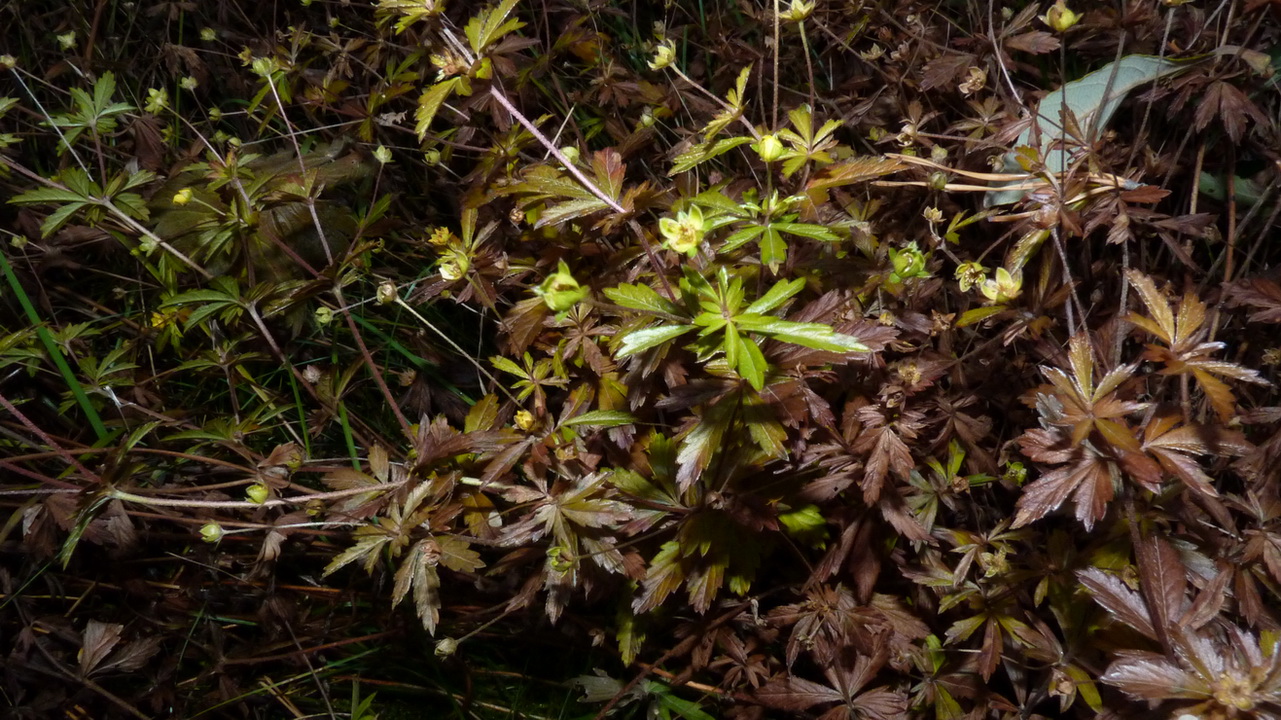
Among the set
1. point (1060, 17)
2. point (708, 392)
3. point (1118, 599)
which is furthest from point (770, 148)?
point (1118, 599)

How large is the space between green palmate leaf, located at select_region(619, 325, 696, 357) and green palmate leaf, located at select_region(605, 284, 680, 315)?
0.22 ft

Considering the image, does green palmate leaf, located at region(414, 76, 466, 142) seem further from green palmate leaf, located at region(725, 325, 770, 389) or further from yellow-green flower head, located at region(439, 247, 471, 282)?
green palmate leaf, located at region(725, 325, 770, 389)

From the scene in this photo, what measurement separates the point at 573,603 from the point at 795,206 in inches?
43.0

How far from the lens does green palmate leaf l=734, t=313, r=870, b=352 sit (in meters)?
1.02

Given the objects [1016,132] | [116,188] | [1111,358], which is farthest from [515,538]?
[116,188]

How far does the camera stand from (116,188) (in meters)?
1.90

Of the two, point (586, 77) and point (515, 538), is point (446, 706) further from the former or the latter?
point (586, 77)

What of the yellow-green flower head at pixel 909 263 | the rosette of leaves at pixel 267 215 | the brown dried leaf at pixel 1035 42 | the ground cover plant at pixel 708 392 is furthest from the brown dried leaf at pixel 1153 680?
the rosette of leaves at pixel 267 215

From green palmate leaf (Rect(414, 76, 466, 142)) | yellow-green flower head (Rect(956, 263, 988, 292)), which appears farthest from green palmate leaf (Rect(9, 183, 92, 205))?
yellow-green flower head (Rect(956, 263, 988, 292))

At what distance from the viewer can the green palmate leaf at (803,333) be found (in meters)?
1.02

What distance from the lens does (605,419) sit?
4.80ft

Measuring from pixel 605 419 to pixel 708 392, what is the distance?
0.31m

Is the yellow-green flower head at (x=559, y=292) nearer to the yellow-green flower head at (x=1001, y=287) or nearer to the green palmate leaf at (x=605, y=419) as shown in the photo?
the green palmate leaf at (x=605, y=419)

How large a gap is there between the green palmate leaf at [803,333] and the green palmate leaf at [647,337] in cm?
9
